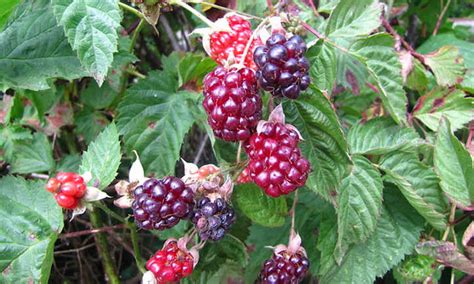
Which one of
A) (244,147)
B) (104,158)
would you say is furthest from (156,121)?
(244,147)

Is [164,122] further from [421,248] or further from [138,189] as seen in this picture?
[421,248]

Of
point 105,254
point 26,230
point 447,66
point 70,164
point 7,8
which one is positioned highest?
point 7,8

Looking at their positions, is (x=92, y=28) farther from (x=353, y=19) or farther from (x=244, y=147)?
(x=353, y=19)

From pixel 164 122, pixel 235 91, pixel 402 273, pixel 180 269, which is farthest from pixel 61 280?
pixel 235 91

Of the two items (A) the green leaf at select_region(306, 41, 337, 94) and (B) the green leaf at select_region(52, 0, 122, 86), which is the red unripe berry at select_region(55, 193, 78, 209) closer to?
(B) the green leaf at select_region(52, 0, 122, 86)

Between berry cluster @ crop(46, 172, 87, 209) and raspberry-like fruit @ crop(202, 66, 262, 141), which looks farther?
berry cluster @ crop(46, 172, 87, 209)

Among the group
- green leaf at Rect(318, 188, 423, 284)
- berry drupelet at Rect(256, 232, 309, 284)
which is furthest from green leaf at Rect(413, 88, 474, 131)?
berry drupelet at Rect(256, 232, 309, 284)

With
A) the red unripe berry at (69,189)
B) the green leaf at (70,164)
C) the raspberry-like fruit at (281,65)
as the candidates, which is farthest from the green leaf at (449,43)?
the red unripe berry at (69,189)

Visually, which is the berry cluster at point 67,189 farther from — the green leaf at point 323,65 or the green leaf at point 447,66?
the green leaf at point 447,66

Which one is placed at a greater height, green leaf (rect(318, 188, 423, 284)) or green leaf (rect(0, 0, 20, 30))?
green leaf (rect(0, 0, 20, 30))
